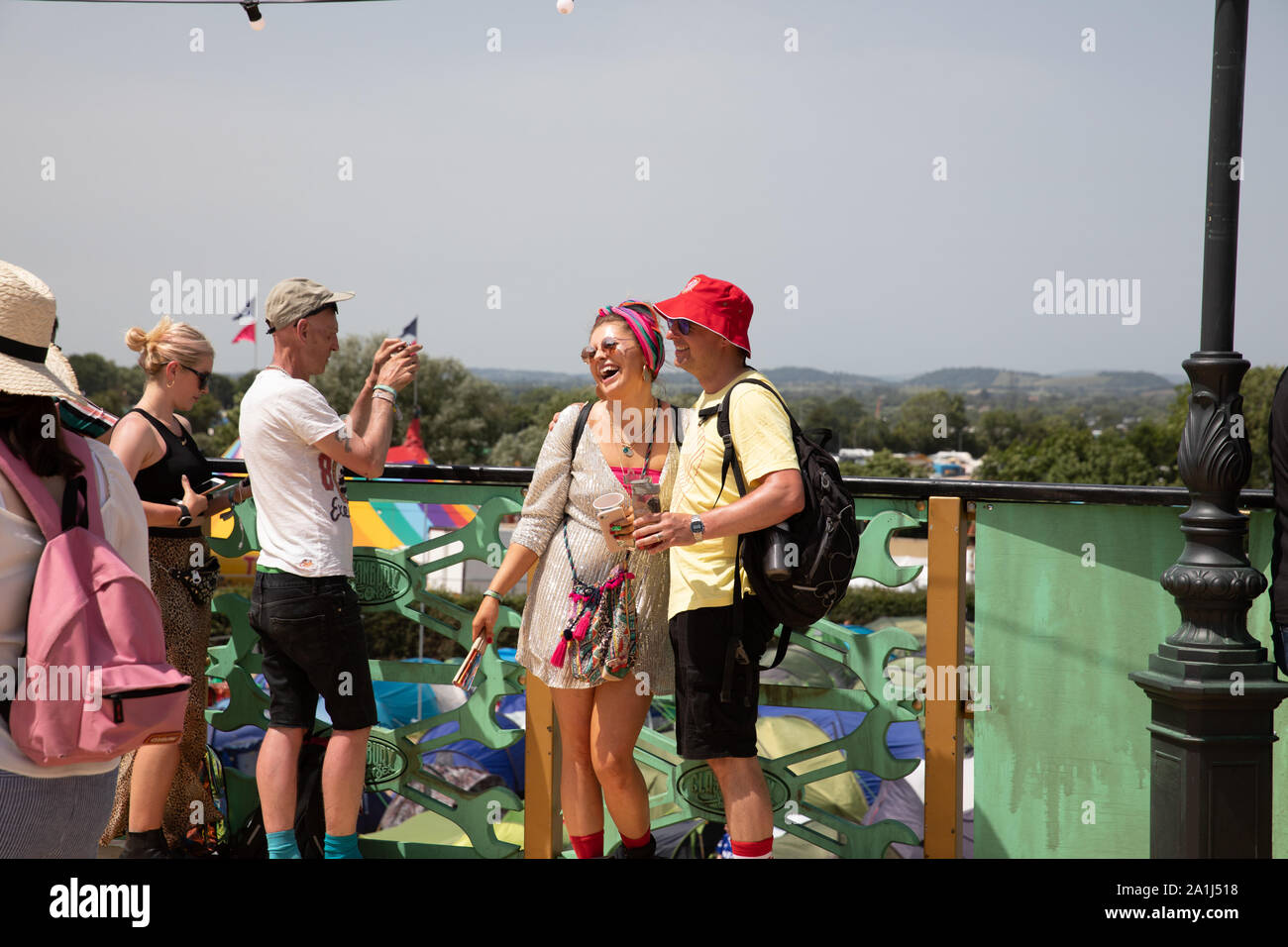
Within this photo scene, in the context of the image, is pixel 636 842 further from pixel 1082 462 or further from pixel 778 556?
pixel 1082 462

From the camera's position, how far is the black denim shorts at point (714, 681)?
2926 mm

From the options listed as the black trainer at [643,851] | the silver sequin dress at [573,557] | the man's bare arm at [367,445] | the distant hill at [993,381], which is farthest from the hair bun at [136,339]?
the distant hill at [993,381]

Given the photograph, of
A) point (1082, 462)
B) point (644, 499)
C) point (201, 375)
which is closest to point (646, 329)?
point (644, 499)

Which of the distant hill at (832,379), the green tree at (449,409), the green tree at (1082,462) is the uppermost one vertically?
the distant hill at (832,379)

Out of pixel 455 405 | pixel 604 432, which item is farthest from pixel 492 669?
pixel 455 405

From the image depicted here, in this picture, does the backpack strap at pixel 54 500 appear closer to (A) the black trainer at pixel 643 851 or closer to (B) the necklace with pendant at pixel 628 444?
(B) the necklace with pendant at pixel 628 444

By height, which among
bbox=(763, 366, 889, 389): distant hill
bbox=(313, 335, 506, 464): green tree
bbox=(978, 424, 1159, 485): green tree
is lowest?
bbox=(978, 424, 1159, 485): green tree

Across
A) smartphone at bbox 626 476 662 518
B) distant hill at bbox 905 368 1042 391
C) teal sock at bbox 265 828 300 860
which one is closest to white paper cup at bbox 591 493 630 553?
smartphone at bbox 626 476 662 518

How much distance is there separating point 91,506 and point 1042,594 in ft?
9.16

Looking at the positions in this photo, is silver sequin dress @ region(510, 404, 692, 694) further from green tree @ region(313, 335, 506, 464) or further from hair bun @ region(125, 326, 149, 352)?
green tree @ region(313, 335, 506, 464)

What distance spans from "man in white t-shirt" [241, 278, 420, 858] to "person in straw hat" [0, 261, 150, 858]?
50.1 inches

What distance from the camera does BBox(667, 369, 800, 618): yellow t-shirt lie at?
2.82m

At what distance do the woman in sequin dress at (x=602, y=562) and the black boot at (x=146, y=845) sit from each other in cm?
135
